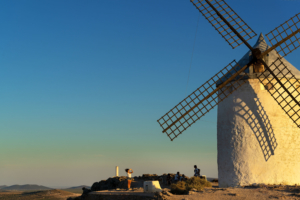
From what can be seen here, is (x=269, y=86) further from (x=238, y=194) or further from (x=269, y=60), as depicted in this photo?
(x=238, y=194)

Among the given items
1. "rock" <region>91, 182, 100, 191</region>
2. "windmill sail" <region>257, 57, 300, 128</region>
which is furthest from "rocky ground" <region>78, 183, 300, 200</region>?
"rock" <region>91, 182, 100, 191</region>

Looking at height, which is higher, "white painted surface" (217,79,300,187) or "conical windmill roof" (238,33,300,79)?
"conical windmill roof" (238,33,300,79)

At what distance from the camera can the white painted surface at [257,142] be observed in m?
14.1

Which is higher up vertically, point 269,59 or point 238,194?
point 269,59

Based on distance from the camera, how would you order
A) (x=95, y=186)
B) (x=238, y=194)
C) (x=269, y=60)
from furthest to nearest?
1. (x=95, y=186)
2. (x=269, y=60)
3. (x=238, y=194)

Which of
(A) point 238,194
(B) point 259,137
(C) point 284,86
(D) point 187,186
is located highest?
(C) point 284,86

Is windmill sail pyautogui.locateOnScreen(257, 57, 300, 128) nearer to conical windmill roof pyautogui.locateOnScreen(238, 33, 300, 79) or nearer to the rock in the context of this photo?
conical windmill roof pyautogui.locateOnScreen(238, 33, 300, 79)

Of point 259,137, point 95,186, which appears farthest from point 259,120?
point 95,186

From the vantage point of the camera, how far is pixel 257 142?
14.3 metres

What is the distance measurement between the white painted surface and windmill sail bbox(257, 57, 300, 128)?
0.22m

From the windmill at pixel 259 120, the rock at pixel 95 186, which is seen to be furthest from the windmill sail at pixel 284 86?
the rock at pixel 95 186

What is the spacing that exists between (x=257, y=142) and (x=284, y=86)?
2.74 meters

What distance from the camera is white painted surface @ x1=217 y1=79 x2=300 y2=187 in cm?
1412

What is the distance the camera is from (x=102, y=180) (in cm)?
1964
